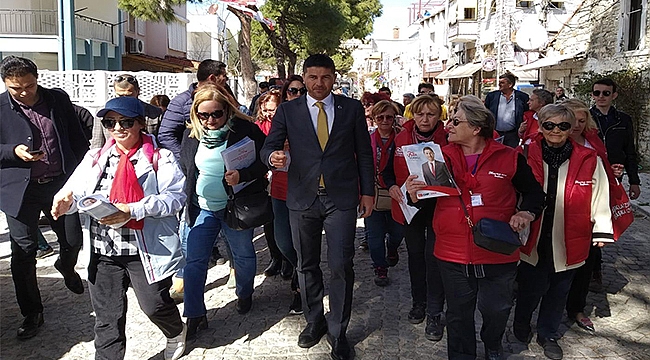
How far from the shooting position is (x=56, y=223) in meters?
4.72

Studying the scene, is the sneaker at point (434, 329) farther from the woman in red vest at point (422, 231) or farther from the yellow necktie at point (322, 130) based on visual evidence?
the yellow necktie at point (322, 130)

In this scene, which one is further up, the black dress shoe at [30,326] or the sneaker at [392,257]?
the sneaker at [392,257]

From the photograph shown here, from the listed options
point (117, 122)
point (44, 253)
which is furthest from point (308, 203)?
point (44, 253)

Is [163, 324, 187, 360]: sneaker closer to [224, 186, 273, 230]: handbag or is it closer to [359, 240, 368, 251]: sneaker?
[224, 186, 273, 230]: handbag

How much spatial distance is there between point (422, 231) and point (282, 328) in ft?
4.43

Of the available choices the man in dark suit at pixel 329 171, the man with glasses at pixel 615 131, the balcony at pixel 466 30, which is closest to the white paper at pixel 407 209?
the man in dark suit at pixel 329 171

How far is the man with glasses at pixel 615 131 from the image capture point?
540cm

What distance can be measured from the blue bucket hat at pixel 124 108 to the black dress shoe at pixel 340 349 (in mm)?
1999

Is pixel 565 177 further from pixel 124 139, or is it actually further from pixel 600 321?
pixel 124 139

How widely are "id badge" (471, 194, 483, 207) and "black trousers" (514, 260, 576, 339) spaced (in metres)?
0.97

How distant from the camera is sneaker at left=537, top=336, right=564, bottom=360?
4.03 meters

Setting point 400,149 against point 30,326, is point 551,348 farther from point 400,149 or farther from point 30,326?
point 30,326

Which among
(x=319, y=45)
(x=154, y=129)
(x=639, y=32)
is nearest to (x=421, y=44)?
(x=319, y=45)

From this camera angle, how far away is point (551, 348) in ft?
13.4
